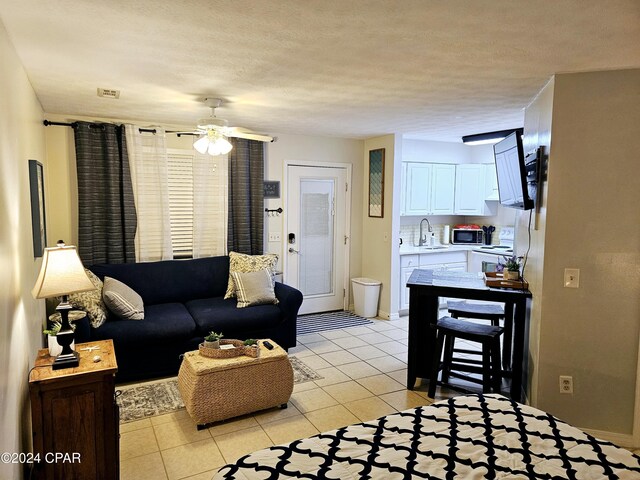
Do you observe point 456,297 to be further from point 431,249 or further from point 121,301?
point 121,301

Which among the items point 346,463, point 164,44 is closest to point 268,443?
point 346,463

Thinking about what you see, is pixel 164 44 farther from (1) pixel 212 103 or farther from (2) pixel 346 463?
(2) pixel 346 463

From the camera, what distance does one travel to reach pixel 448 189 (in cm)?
643

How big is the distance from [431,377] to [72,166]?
394cm

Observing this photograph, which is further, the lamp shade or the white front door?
the white front door

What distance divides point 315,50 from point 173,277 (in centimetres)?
311

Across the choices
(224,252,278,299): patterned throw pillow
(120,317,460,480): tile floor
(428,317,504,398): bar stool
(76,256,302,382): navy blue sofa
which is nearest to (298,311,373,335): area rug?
(120,317,460,480): tile floor

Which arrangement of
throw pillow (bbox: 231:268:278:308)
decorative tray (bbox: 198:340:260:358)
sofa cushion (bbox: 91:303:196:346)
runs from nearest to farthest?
decorative tray (bbox: 198:340:260:358)
sofa cushion (bbox: 91:303:196:346)
throw pillow (bbox: 231:268:278:308)

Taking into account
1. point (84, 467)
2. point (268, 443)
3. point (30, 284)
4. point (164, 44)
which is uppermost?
point (164, 44)

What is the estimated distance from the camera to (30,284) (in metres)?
2.63

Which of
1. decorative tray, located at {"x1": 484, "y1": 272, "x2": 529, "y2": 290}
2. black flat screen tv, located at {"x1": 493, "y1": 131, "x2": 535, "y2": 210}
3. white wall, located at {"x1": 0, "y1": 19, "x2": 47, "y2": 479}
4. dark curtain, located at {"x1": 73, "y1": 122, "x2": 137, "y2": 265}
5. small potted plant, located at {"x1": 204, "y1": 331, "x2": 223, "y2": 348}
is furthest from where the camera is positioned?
dark curtain, located at {"x1": 73, "y1": 122, "x2": 137, "y2": 265}

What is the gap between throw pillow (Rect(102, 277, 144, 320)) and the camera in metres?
Result: 3.90

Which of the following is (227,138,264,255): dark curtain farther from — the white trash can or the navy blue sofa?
the white trash can

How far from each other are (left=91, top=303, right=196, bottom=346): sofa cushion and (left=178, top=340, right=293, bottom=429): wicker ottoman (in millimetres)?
695
